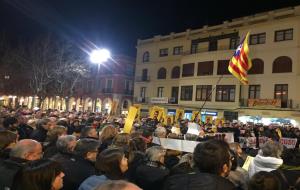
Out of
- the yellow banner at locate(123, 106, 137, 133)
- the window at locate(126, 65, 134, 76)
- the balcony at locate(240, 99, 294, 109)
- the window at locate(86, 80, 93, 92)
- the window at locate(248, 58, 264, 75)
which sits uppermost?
the window at locate(126, 65, 134, 76)

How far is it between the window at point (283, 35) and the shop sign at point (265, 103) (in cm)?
689

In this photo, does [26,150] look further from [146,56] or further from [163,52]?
[146,56]

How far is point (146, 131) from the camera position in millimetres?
7508

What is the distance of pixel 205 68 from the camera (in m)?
42.9

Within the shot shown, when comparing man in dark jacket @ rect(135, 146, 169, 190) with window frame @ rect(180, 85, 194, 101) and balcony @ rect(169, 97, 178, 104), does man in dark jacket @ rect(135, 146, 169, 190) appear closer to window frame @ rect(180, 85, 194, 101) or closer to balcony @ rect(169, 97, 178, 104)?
window frame @ rect(180, 85, 194, 101)

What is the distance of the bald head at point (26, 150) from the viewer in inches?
165

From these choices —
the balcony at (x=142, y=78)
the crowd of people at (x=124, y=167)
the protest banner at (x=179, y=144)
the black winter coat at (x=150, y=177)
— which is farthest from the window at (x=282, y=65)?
the black winter coat at (x=150, y=177)

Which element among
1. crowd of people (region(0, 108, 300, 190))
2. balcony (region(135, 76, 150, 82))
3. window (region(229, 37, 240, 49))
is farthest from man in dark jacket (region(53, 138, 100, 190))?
balcony (region(135, 76, 150, 82))

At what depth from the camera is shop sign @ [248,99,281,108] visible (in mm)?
34475

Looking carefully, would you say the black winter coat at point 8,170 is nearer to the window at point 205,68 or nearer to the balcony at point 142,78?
the window at point 205,68

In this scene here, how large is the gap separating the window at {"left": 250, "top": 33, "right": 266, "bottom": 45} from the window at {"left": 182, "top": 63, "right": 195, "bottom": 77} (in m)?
8.60

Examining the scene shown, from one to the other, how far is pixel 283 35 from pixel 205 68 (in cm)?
1042

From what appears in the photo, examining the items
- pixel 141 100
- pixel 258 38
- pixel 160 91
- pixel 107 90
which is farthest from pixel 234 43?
pixel 107 90

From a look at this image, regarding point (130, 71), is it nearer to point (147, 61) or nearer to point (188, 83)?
point (147, 61)
